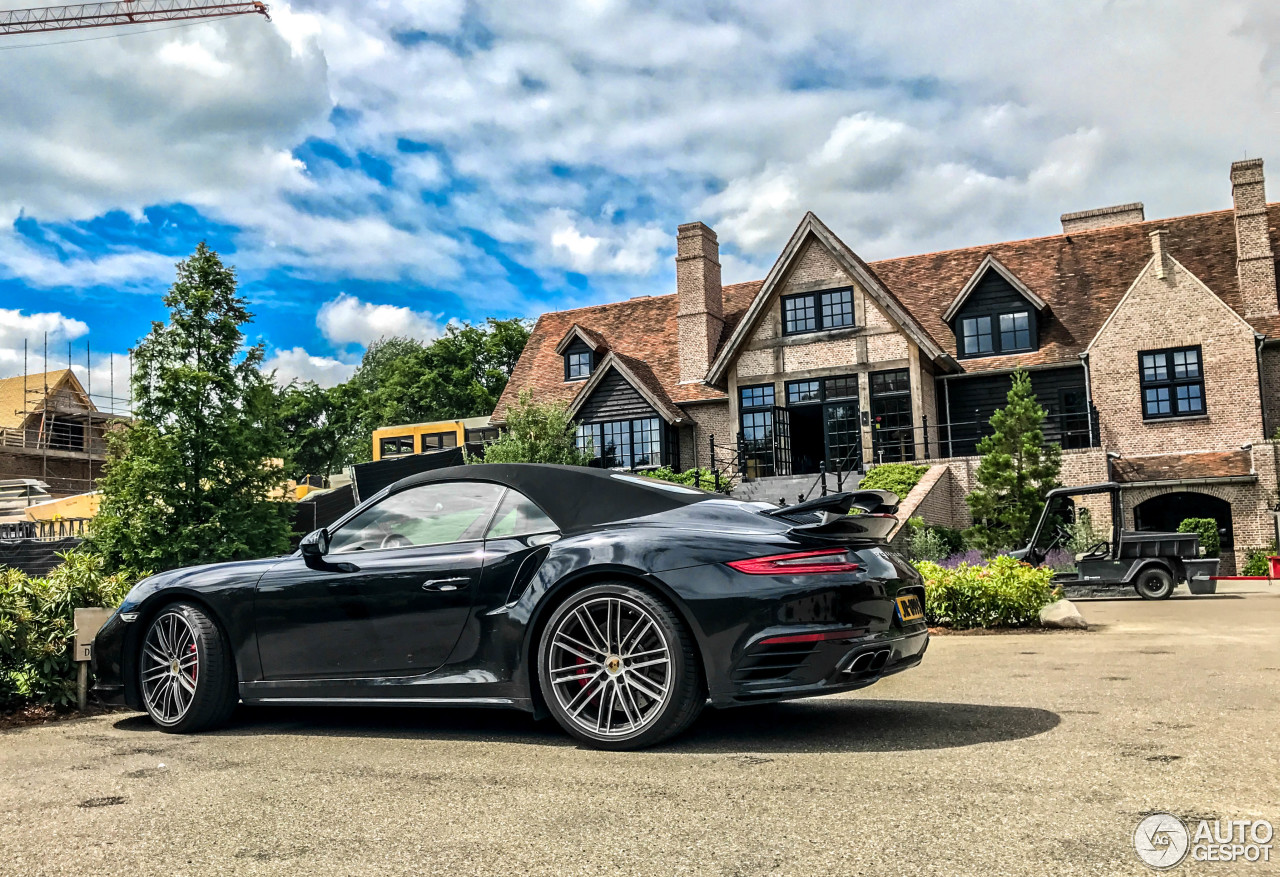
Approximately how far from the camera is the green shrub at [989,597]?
1136 cm

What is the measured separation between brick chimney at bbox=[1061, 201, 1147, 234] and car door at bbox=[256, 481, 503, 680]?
31.3 meters

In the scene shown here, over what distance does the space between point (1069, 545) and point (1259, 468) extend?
264 inches

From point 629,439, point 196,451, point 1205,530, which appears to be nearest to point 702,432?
point 629,439

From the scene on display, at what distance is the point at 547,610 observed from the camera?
4.87 m

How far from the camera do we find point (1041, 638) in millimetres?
10273

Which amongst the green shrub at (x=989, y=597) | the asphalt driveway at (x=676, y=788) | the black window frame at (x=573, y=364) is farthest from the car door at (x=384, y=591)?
the black window frame at (x=573, y=364)

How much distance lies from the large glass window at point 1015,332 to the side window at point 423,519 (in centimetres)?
2681

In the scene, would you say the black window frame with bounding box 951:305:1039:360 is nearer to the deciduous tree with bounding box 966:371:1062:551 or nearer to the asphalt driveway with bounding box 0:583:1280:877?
the deciduous tree with bounding box 966:371:1062:551

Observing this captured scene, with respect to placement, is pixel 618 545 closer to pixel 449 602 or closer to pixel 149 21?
pixel 449 602

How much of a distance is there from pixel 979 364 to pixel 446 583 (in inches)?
1055

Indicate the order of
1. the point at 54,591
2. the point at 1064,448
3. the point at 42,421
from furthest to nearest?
the point at 42,421, the point at 1064,448, the point at 54,591

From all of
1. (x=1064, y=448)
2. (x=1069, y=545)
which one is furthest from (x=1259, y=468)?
(x=1069, y=545)

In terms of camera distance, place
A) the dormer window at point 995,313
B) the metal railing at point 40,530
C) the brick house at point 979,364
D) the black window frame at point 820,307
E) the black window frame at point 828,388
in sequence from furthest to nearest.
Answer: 1. the black window frame at point 820,307
2. the black window frame at point 828,388
3. the dormer window at point 995,313
4. the brick house at point 979,364
5. the metal railing at point 40,530

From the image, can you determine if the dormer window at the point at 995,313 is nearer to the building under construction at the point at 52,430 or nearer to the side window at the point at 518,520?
the side window at the point at 518,520
